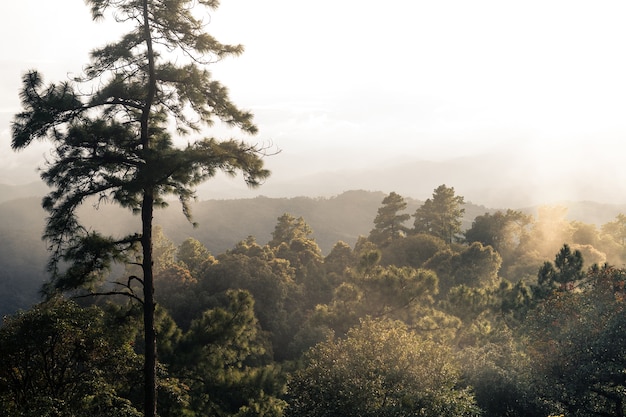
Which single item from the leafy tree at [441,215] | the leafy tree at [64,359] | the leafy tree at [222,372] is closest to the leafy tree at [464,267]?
the leafy tree at [441,215]

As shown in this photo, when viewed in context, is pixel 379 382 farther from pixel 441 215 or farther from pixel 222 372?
pixel 441 215

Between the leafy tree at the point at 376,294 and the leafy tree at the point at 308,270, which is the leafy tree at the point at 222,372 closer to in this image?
the leafy tree at the point at 376,294

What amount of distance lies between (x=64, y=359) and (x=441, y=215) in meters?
56.6

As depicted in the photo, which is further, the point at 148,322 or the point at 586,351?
the point at 586,351

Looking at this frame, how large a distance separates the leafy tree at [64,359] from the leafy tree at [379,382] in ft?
20.2

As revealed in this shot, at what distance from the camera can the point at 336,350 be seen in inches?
705

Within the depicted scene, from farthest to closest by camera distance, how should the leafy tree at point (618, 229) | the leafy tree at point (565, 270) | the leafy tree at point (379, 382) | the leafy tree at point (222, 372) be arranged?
1. the leafy tree at point (618, 229)
2. the leafy tree at point (565, 270)
3. the leafy tree at point (222, 372)
4. the leafy tree at point (379, 382)

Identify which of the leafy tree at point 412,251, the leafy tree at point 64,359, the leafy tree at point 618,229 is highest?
the leafy tree at point 64,359

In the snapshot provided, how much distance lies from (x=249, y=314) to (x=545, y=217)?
6159cm

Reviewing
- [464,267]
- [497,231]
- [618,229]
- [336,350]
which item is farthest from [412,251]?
[618,229]

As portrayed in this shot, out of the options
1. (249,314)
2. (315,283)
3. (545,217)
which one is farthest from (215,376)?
(545,217)

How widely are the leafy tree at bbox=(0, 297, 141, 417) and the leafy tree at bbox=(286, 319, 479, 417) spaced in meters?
6.17

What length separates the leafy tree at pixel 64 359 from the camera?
→ 12.8 meters

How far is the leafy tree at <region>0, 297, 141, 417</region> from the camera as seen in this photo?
41.9 ft
